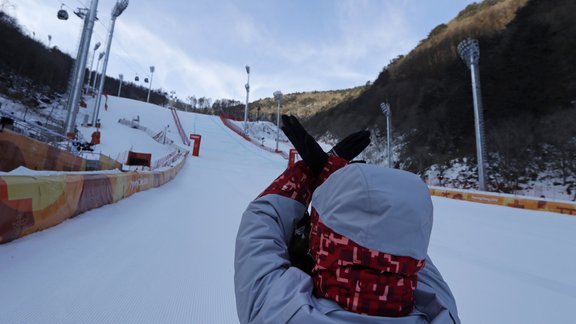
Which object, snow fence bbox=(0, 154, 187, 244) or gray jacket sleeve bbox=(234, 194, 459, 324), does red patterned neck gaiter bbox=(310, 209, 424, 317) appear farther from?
snow fence bbox=(0, 154, 187, 244)

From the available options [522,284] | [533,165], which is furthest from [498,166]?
[522,284]

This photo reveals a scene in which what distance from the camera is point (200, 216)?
4.82m

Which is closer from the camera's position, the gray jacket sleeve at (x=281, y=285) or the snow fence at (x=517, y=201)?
the gray jacket sleeve at (x=281, y=285)

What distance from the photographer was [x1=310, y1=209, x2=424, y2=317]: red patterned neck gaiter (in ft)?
2.80

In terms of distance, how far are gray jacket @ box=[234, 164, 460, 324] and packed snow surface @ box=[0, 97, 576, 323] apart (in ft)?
3.76

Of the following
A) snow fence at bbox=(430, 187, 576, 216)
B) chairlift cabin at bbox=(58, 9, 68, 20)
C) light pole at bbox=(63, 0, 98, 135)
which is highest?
chairlift cabin at bbox=(58, 9, 68, 20)

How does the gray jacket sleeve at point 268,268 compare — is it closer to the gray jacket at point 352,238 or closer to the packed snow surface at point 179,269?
the gray jacket at point 352,238

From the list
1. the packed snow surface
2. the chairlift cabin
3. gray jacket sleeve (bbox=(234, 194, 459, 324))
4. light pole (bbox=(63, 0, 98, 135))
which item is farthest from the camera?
the chairlift cabin

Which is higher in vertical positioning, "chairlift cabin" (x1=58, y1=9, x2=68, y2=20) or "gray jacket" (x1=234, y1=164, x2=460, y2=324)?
"chairlift cabin" (x1=58, y1=9, x2=68, y2=20)

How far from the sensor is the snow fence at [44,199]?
2404mm

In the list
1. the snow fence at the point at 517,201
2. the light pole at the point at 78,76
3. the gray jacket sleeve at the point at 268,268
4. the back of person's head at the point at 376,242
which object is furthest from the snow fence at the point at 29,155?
→ the snow fence at the point at 517,201

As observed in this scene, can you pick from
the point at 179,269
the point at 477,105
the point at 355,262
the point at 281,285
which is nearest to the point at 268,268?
the point at 281,285

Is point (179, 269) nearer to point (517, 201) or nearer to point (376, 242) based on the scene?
point (376, 242)

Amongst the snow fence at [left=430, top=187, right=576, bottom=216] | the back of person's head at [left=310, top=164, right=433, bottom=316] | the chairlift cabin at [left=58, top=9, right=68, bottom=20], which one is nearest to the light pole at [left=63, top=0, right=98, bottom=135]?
the chairlift cabin at [left=58, top=9, right=68, bottom=20]
